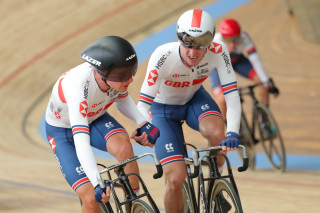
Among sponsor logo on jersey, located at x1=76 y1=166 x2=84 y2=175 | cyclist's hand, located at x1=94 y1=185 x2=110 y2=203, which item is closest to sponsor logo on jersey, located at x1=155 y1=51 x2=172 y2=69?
sponsor logo on jersey, located at x1=76 y1=166 x2=84 y2=175

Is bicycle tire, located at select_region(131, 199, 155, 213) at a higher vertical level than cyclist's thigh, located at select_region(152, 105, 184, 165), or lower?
lower

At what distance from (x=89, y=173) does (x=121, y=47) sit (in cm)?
65

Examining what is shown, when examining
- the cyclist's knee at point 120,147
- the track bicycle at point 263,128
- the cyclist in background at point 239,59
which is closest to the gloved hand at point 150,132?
the cyclist's knee at point 120,147

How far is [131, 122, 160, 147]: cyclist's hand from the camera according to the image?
137 inches

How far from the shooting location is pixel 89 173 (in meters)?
3.08

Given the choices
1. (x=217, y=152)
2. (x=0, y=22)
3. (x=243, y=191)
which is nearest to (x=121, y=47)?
(x=217, y=152)

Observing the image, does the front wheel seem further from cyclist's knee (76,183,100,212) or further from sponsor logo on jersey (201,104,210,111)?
sponsor logo on jersey (201,104,210,111)

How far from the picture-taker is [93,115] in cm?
362

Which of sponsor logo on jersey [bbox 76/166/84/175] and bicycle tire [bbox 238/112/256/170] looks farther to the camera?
bicycle tire [bbox 238/112/256/170]

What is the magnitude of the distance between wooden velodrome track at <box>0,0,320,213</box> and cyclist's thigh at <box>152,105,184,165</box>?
114 centimetres

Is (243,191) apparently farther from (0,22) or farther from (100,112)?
(0,22)

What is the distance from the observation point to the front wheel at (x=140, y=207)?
312 centimetres

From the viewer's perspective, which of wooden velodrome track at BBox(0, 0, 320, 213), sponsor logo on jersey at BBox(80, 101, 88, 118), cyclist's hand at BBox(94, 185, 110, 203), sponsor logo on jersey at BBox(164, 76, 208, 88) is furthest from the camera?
wooden velodrome track at BBox(0, 0, 320, 213)

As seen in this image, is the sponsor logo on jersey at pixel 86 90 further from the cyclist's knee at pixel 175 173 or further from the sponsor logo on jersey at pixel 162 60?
the cyclist's knee at pixel 175 173
